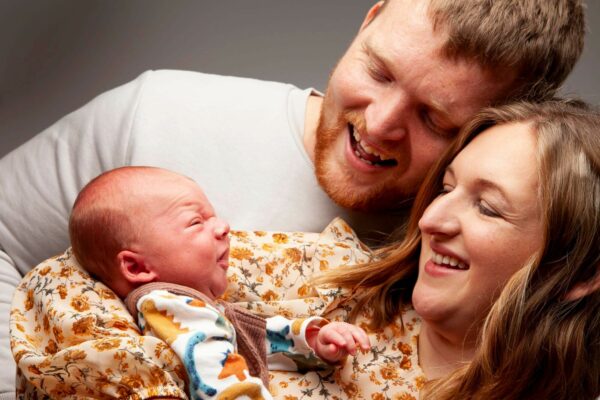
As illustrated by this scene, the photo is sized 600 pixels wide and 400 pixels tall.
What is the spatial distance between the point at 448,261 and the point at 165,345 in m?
0.55

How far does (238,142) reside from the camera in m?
2.53

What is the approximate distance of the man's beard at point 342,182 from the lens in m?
2.40

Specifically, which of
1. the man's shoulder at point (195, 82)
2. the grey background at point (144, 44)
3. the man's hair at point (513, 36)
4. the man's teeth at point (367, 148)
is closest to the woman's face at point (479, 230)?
the man's hair at point (513, 36)

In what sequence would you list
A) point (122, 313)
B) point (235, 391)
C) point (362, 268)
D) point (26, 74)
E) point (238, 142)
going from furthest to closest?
point (26, 74)
point (238, 142)
point (362, 268)
point (122, 313)
point (235, 391)

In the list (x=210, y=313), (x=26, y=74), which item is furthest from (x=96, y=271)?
(x=26, y=74)

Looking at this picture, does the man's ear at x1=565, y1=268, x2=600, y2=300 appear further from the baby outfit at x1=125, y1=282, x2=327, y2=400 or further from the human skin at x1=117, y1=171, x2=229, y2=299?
the human skin at x1=117, y1=171, x2=229, y2=299

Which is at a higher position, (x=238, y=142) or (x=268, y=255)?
(x=238, y=142)

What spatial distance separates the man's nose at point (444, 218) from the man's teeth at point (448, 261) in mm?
42

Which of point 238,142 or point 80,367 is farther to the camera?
point 238,142

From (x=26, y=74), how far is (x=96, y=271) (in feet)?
5.08

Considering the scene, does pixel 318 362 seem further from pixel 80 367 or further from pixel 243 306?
pixel 80 367

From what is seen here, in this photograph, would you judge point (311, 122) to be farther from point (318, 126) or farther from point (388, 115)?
point (388, 115)

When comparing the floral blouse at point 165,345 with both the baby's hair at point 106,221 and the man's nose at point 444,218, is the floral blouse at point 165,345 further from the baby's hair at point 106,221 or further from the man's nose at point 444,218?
the man's nose at point 444,218

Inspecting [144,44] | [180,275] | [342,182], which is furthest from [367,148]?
[144,44]
